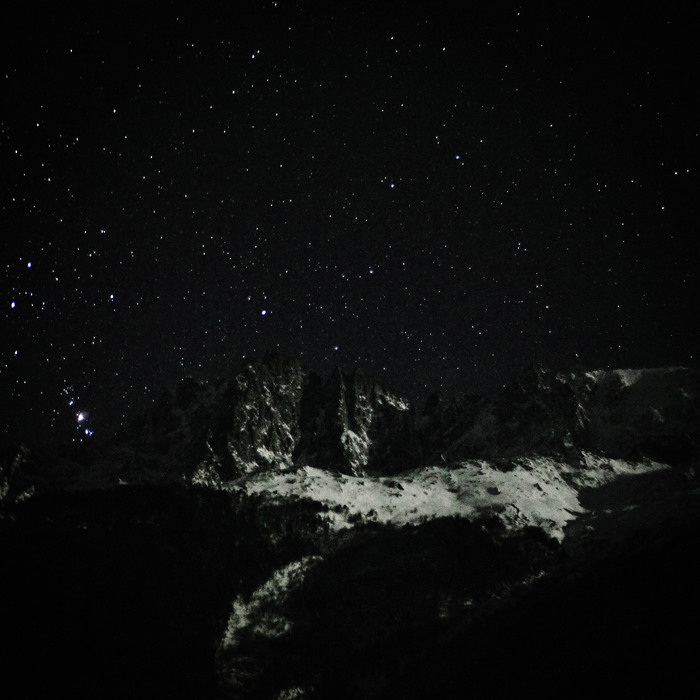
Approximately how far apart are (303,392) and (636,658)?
169820 mm

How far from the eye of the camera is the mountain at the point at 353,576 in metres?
44.2

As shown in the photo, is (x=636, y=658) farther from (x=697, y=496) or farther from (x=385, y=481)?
(x=385, y=481)

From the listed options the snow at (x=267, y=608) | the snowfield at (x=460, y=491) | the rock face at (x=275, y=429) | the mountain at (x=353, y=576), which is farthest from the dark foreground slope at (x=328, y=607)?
the rock face at (x=275, y=429)

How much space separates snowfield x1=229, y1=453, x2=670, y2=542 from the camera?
10031cm

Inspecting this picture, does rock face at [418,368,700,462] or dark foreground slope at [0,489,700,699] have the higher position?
rock face at [418,368,700,462]

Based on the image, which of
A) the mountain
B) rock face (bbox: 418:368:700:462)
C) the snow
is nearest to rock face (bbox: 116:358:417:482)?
the mountain

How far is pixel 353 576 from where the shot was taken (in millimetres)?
81375

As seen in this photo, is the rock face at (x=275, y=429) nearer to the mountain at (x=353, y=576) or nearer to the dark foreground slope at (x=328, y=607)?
the mountain at (x=353, y=576)

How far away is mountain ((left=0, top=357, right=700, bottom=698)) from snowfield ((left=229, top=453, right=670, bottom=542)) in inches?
23.1

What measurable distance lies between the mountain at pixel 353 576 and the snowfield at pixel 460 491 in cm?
59

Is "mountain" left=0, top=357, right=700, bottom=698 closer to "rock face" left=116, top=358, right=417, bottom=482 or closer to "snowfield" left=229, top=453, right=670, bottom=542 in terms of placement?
"snowfield" left=229, top=453, right=670, bottom=542

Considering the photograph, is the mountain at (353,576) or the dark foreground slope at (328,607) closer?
the dark foreground slope at (328,607)

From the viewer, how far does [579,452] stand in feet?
456

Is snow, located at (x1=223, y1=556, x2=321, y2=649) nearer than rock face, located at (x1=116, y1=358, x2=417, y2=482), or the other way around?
snow, located at (x1=223, y1=556, x2=321, y2=649)
